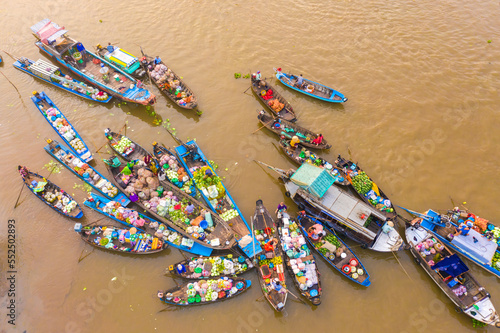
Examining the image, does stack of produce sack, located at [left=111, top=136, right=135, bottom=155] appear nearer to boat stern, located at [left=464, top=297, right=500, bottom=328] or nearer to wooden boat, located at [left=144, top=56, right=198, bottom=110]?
wooden boat, located at [left=144, top=56, right=198, bottom=110]

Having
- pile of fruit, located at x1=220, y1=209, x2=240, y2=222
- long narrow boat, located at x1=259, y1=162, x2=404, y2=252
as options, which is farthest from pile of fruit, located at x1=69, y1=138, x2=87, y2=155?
long narrow boat, located at x1=259, y1=162, x2=404, y2=252

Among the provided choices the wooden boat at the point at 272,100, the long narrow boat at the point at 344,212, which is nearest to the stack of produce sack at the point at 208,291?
the long narrow boat at the point at 344,212

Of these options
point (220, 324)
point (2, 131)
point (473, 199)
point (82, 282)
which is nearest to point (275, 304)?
point (220, 324)

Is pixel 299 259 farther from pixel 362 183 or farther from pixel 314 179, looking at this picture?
pixel 362 183

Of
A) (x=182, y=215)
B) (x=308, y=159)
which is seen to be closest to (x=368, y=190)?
(x=308, y=159)

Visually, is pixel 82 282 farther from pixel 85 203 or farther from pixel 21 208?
pixel 21 208
